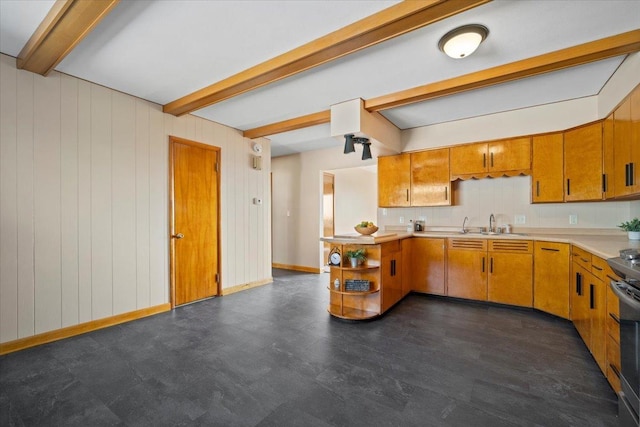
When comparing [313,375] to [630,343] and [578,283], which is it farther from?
[578,283]

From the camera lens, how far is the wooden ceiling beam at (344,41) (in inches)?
75.8

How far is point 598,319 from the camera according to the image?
7.27ft

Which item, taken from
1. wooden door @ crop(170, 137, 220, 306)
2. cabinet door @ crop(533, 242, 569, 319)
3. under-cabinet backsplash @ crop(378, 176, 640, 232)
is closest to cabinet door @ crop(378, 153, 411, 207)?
under-cabinet backsplash @ crop(378, 176, 640, 232)

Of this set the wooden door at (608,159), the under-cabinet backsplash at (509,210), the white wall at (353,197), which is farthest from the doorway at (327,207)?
the wooden door at (608,159)

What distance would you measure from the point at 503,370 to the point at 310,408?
1520 millimetres

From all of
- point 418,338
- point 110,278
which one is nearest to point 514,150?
point 418,338

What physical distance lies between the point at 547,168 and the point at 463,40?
2398mm

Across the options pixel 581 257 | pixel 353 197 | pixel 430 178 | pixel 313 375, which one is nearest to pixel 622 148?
pixel 581 257

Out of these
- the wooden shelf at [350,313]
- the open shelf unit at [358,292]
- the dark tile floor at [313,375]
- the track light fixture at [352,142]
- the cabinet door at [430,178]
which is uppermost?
the track light fixture at [352,142]

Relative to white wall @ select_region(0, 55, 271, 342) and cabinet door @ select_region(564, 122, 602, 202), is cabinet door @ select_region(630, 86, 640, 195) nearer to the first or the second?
cabinet door @ select_region(564, 122, 602, 202)

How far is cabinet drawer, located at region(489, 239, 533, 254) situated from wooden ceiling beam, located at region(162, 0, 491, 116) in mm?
2841

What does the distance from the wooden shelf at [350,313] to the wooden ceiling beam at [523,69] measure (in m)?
2.43

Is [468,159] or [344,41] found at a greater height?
[344,41]

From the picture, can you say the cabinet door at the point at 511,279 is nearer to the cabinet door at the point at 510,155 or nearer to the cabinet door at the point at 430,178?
the cabinet door at the point at 430,178
